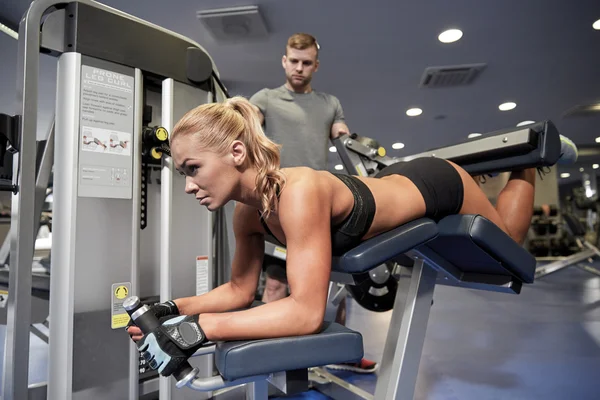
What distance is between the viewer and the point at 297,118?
1.99m

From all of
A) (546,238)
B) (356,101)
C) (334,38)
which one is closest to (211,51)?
(334,38)

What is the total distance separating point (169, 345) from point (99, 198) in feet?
2.70

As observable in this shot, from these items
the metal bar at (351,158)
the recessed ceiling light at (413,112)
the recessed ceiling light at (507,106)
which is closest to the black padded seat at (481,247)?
the metal bar at (351,158)

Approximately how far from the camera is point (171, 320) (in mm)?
675

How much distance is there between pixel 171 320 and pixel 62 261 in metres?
0.73

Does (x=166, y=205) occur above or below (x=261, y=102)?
below

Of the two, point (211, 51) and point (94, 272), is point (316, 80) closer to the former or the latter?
point (211, 51)

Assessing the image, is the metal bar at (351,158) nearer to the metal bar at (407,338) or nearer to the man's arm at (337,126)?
the man's arm at (337,126)

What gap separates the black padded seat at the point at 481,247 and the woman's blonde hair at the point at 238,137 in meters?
0.48

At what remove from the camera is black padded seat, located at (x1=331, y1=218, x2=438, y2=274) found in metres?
0.87

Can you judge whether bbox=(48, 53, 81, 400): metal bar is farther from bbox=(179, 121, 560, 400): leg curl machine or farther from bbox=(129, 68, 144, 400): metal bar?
bbox=(179, 121, 560, 400): leg curl machine

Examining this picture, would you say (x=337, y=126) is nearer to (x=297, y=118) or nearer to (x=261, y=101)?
(x=297, y=118)

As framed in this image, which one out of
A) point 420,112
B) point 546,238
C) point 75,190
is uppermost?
point 420,112

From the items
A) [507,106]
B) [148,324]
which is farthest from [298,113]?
[507,106]
